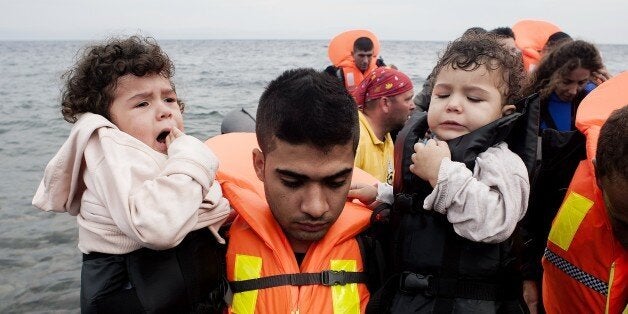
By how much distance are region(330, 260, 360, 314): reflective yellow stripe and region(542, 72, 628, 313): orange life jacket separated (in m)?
0.88

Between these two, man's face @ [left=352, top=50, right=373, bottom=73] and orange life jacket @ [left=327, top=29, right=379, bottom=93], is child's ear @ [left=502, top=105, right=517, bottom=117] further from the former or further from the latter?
man's face @ [left=352, top=50, right=373, bottom=73]

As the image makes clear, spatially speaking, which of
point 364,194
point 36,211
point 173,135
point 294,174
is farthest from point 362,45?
point 294,174

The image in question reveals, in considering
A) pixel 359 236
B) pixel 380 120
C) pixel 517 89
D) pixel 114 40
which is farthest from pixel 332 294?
pixel 380 120

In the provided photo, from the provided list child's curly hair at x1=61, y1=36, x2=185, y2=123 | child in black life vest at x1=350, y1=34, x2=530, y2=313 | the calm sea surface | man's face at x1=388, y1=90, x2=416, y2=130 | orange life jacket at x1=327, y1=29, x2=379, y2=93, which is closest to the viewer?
child in black life vest at x1=350, y1=34, x2=530, y2=313

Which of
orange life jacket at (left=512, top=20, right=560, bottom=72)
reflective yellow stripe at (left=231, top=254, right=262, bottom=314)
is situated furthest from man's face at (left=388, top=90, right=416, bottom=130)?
orange life jacket at (left=512, top=20, right=560, bottom=72)

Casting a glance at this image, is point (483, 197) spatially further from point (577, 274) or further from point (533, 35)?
point (533, 35)

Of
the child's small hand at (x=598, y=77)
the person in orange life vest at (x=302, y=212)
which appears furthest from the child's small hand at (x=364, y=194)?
the child's small hand at (x=598, y=77)

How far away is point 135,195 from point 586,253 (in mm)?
1701

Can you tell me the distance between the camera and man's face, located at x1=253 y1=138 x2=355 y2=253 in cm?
189

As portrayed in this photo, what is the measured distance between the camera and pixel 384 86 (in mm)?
4293

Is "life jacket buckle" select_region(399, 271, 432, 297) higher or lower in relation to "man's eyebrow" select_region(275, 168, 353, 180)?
lower

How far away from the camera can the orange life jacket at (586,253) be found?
6.52 ft

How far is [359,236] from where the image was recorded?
218 centimetres

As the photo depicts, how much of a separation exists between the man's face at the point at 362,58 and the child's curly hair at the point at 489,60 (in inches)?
252
